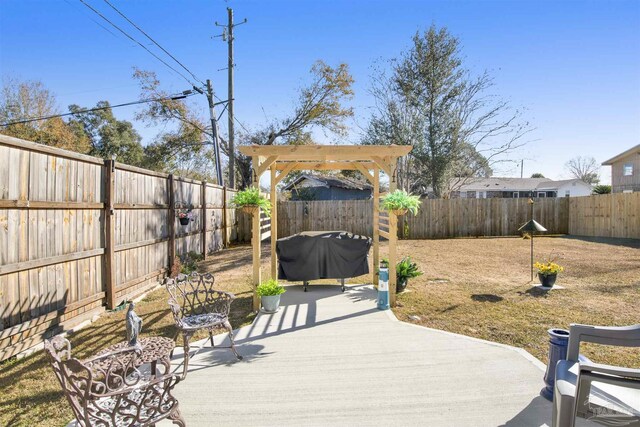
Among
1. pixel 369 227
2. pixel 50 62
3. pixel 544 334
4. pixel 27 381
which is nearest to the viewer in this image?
pixel 27 381

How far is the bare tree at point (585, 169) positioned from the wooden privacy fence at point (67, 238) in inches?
2048

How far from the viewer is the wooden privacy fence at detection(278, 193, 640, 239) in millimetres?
13812

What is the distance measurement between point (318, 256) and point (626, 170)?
76.8ft

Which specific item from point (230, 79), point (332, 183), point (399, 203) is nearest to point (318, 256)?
point (399, 203)

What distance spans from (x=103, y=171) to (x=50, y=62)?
11.1 metres

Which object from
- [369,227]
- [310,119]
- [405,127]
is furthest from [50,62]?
[405,127]

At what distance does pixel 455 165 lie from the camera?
17.1m

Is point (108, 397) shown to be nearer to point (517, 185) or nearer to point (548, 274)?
point (548, 274)

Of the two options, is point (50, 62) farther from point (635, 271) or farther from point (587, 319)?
point (635, 271)

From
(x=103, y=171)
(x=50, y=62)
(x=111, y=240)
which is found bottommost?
(x=111, y=240)

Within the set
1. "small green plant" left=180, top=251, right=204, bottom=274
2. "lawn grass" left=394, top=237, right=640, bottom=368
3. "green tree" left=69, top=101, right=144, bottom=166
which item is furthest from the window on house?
"green tree" left=69, top=101, right=144, bottom=166

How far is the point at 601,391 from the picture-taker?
197 cm

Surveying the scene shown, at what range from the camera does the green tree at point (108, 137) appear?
23.6 meters

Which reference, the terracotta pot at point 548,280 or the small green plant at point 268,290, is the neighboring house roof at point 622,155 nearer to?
the terracotta pot at point 548,280
